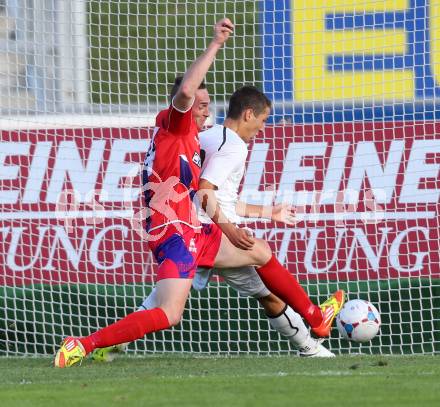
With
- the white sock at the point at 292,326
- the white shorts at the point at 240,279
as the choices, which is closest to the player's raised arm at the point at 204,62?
the white shorts at the point at 240,279

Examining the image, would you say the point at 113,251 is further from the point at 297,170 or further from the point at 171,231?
the point at 171,231

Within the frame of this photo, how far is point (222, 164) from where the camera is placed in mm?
7164

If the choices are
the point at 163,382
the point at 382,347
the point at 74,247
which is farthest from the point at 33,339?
the point at 163,382

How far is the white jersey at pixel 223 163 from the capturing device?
7125 millimetres

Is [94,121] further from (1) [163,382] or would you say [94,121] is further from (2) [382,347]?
(1) [163,382]

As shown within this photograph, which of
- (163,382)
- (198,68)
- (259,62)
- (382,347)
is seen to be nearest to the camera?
(163,382)

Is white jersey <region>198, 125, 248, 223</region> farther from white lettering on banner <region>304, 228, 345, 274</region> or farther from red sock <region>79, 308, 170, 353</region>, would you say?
white lettering on banner <region>304, 228, 345, 274</region>

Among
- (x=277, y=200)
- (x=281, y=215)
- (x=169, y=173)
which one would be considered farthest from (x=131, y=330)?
(x=277, y=200)

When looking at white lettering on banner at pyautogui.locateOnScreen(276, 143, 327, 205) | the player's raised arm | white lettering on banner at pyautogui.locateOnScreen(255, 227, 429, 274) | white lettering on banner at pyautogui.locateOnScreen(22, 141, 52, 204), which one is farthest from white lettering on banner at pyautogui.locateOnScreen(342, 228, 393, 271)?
the player's raised arm

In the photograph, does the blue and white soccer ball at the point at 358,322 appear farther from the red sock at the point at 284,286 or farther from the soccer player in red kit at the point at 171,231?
the soccer player in red kit at the point at 171,231

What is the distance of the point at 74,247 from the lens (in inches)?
381

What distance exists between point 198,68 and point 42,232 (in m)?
3.63

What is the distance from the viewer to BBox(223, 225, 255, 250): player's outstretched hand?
22.5 feet

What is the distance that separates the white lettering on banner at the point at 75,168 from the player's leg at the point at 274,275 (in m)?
2.55
